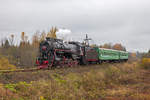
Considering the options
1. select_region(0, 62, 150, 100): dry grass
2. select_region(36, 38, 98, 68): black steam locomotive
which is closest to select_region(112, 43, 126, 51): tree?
select_region(0, 62, 150, 100): dry grass

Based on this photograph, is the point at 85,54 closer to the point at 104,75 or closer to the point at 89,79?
the point at 104,75

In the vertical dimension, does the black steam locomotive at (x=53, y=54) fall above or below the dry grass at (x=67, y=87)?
above

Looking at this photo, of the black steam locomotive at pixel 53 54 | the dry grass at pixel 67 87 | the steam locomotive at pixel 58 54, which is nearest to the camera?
the dry grass at pixel 67 87

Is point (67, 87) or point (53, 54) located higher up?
point (53, 54)

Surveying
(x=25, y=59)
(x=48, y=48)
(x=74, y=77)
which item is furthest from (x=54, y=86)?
(x=25, y=59)

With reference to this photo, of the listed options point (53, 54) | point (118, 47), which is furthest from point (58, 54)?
point (118, 47)

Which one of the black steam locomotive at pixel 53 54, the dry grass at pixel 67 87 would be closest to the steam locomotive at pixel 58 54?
the black steam locomotive at pixel 53 54

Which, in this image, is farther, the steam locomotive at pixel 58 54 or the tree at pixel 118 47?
the tree at pixel 118 47

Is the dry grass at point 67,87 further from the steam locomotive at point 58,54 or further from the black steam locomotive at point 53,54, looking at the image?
the steam locomotive at point 58,54

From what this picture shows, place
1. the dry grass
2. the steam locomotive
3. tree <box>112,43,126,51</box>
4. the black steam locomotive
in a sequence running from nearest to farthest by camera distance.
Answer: the dry grass → the black steam locomotive → the steam locomotive → tree <box>112,43,126,51</box>

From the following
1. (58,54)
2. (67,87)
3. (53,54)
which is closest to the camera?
(67,87)

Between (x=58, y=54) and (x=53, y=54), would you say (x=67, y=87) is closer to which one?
(x=53, y=54)

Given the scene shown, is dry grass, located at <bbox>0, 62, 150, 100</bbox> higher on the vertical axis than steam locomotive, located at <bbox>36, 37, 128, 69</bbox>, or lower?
lower

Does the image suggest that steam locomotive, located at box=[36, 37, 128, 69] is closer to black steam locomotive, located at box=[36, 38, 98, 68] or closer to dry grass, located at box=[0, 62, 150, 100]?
black steam locomotive, located at box=[36, 38, 98, 68]
